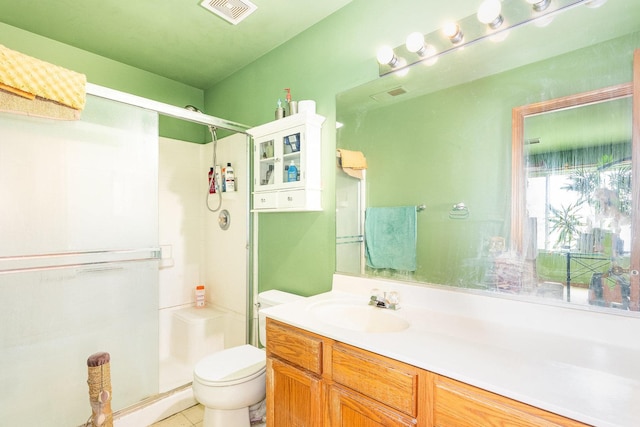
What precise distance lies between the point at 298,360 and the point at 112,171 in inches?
57.1

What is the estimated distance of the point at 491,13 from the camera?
48.6 inches

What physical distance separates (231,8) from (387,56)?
3.34ft

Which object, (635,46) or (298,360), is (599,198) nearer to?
(635,46)

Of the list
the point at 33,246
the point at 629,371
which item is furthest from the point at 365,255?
the point at 33,246

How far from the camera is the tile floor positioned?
1.86 metres

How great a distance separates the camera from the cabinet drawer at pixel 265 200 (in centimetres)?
194

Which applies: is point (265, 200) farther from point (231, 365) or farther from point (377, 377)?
point (377, 377)

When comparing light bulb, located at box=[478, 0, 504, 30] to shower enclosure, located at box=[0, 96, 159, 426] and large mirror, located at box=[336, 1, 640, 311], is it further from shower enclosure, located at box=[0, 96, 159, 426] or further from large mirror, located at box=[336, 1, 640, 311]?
shower enclosure, located at box=[0, 96, 159, 426]

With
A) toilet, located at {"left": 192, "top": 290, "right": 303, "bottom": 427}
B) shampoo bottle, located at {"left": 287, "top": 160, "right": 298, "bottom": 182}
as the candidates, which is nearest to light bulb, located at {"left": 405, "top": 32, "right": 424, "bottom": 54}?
shampoo bottle, located at {"left": 287, "top": 160, "right": 298, "bottom": 182}

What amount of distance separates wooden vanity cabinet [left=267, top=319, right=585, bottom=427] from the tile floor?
0.85 meters

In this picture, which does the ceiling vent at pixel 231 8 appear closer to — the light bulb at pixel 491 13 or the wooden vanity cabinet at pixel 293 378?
the light bulb at pixel 491 13

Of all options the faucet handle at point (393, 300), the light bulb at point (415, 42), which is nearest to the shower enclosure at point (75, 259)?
the faucet handle at point (393, 300)

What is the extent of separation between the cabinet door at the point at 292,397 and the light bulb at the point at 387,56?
1.48m

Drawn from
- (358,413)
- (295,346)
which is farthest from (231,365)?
(358,413)
